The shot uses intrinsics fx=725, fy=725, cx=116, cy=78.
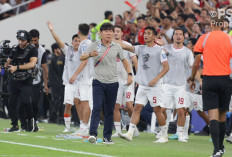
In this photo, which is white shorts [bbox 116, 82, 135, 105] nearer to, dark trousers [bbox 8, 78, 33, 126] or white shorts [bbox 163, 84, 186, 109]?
white shorts [bbox 163, 84, 186, 109]

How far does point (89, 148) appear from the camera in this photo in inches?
487

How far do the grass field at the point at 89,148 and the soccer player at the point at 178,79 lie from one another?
72 centimetres


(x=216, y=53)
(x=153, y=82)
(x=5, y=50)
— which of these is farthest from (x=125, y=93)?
(x=216, y=53)

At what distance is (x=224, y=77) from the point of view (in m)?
11.6

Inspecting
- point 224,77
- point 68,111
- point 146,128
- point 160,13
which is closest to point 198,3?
point 160,13

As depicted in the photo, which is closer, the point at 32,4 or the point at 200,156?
the point at 200,156

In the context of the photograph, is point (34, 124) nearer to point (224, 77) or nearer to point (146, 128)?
point (146, 128)

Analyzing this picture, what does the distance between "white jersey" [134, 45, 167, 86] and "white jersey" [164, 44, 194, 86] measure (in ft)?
2.57

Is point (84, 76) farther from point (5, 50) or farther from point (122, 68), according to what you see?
point (5, 50)

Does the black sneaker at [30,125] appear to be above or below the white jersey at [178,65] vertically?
below

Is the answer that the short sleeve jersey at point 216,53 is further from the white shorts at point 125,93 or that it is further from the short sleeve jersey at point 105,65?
the white shorts at point 125,93

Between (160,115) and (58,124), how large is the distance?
7.35m

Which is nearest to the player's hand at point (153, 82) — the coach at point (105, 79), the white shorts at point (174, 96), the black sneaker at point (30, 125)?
the white shorts at point (174, 96)

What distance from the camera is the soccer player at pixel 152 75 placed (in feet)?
48.7
